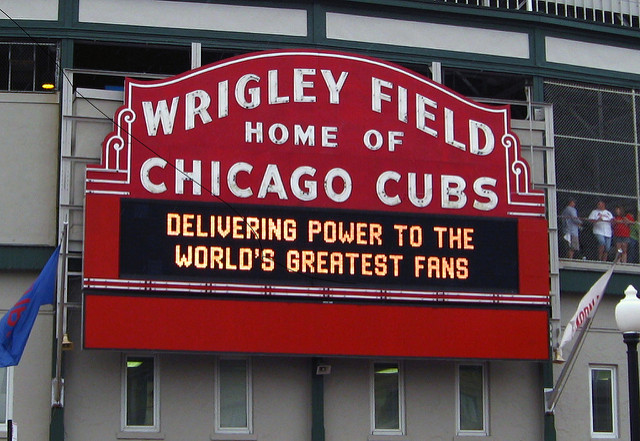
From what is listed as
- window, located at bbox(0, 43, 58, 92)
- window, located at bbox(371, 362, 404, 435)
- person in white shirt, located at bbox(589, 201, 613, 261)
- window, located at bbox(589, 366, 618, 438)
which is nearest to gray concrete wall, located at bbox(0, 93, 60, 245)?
window, located at bbox(0, 43, 58, 92)

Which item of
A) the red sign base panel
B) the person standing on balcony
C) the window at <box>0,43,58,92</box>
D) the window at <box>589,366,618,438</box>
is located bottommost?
the window at <box>589,366,618,438</box>

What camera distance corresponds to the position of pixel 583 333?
20.7 m

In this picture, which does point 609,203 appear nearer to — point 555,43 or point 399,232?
point 555,43

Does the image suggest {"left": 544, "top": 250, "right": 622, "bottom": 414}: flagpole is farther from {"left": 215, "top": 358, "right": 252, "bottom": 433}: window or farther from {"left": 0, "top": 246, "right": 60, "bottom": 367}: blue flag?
{"left": 0, "top": 246, "right": 60, "bottom": 367}: blue flag

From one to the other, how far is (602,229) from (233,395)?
7.77 metres

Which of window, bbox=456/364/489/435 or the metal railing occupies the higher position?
the metal railing

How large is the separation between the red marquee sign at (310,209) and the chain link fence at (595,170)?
1.83 meters

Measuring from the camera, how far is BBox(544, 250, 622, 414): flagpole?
68.0ft

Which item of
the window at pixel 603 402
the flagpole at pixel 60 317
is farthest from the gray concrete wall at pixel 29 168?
the window at pixel 603 402

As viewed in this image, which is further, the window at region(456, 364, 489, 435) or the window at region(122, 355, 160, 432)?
the window at region(456, 364, 489, 435)

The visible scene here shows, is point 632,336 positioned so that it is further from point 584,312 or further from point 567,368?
point 567,368

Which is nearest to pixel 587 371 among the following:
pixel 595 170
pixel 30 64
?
pixel 595 170

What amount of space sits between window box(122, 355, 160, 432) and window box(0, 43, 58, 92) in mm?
5113

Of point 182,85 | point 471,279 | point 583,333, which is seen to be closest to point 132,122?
point 182,85
